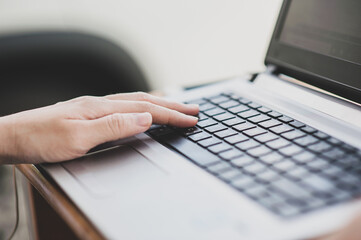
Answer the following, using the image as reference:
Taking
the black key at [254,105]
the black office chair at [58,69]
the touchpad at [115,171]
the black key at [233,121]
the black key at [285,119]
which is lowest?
the black office chair at [58,69]

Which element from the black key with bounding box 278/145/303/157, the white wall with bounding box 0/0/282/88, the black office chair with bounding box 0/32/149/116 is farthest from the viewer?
the white wall with bounding box 0/0/282/88

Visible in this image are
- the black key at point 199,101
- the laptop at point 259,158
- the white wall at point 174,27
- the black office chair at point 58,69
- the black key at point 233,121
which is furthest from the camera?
the white wall at point 174,27

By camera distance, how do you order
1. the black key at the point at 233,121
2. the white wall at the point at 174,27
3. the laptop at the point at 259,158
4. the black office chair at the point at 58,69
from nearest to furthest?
1. the laptop at the point at 259,158
2. the black key at the point at 233,121
3. the black office chair at the point at 58,69
4. the white wall at the point at 174,27

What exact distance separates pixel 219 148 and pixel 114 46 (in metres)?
1.06

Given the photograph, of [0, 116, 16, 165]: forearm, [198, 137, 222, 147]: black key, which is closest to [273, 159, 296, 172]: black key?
[198, 137, 222, 147]: black key

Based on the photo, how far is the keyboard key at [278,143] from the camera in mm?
567

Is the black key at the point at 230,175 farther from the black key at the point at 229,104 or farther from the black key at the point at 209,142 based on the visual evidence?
the black key at the point at 229,104

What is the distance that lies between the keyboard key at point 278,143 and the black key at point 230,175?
3.1 inches

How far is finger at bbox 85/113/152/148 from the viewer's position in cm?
58

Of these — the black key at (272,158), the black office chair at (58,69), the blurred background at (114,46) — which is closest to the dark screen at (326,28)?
the black key at (272,158)

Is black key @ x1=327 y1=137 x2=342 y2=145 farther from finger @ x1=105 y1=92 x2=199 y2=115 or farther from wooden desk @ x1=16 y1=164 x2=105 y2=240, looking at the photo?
wooden desk @ x1=16 y1=164 x2=105 y2=240

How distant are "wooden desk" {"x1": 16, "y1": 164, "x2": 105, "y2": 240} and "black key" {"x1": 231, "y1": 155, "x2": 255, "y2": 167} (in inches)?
7.7

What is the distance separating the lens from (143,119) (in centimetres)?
61

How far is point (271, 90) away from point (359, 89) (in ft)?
0.54
